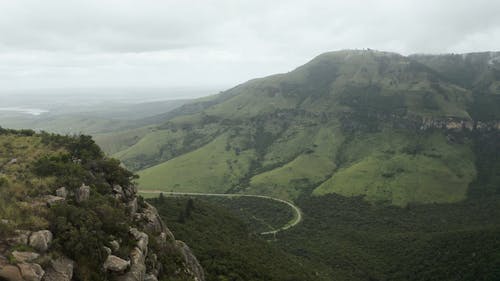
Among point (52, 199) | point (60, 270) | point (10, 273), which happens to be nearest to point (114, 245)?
point (60, 270)

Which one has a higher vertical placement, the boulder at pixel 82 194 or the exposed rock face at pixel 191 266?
the boulder at pixel 82 194

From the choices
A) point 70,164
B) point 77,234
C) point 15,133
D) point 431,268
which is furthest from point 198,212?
point 431,268

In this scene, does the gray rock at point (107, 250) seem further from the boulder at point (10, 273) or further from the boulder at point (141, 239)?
the boulder at point (10, 273)

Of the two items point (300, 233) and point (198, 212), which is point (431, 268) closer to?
point (300, 233)

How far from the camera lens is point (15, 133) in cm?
6372

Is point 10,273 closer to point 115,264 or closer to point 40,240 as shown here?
point 40,240

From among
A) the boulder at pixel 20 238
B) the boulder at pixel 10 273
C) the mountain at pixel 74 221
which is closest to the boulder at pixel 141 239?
the mountain at pixel 74 221

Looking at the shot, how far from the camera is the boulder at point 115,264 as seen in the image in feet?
110

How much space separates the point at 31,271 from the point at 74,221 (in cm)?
755

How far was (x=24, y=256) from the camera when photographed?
2895cm

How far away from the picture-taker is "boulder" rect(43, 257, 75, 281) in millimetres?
29391

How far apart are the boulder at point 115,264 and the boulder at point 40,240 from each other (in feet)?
17.8

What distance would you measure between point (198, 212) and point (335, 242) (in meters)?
83.8

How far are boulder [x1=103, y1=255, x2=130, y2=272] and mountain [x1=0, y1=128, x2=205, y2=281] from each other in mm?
89
